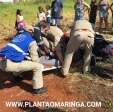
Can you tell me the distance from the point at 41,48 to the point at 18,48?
4.48ft

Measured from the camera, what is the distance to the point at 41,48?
10148 millimetres

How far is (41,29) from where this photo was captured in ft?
32.7

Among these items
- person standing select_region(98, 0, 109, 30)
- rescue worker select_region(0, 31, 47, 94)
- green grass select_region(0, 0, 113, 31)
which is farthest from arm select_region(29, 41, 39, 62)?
green grass select_region(0, 0, 113, 31)

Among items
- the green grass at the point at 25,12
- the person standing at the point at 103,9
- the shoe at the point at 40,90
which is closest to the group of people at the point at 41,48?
the shoe at the point at 40,90

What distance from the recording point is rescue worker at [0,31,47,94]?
8750 millimetres

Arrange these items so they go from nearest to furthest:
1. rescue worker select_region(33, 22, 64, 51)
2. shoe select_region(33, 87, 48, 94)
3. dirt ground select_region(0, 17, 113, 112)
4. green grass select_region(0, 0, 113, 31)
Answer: dirt ground select_region(0, 17, 113, 112) < shoe select_region(33, 87, 48, 94) < rescue worker select_region(33, 22, 64, 51) < green grass select_region(0, 0, 113, 31)

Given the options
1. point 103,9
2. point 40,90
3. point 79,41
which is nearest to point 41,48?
point 79,41

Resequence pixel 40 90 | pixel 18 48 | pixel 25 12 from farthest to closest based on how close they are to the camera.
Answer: pixel 25 12 → pixel 40 90 → pixel 18 48

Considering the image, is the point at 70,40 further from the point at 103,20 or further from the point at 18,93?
the point at 103,20

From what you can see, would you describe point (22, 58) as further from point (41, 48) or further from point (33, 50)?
point (41, 48)

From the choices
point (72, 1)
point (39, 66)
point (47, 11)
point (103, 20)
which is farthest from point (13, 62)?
point (72, 1)

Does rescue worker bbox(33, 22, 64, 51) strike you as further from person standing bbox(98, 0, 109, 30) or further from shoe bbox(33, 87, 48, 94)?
person standing bbox(98, 0, 109, 30)

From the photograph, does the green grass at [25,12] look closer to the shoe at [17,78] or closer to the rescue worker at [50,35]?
the rescue worker at [50,35]

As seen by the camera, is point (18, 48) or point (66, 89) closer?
point (18, 48)
